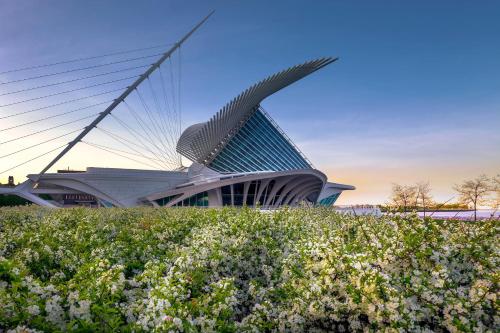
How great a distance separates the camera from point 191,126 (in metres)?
85.4

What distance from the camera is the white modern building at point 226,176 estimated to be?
51.3 m

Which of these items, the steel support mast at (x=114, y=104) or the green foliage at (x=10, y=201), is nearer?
the steel support mast at (x=114, y=104)

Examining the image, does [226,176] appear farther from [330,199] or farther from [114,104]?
[330,199]

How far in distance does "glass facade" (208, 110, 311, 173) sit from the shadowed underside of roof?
126 centimetres

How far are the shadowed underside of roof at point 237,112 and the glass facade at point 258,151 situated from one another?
4.14 feet

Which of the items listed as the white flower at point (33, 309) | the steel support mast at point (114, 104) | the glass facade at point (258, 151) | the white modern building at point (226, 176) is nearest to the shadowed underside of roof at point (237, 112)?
the white modern building at point (226, 176)

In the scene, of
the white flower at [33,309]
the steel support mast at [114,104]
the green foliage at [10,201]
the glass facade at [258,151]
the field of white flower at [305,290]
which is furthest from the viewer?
Result: the glass facade at [258,151]

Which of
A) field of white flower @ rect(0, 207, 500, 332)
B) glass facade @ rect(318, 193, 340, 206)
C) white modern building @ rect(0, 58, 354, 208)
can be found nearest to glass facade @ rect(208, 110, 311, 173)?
white modern building @ rect(0, 58, 354, 208)

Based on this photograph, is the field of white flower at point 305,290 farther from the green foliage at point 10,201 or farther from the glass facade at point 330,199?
the glass facade at point 330,199

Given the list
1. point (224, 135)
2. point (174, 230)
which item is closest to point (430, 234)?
point (174, 230)

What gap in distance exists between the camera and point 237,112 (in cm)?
5906

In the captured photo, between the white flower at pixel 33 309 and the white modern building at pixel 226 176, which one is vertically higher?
the white modern building at pixel 226 176

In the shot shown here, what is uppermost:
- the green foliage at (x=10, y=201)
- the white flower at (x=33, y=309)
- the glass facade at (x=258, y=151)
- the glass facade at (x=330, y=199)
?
the glass facade at (x=258, y=151)

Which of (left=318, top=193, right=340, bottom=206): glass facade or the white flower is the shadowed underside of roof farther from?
the white flower
